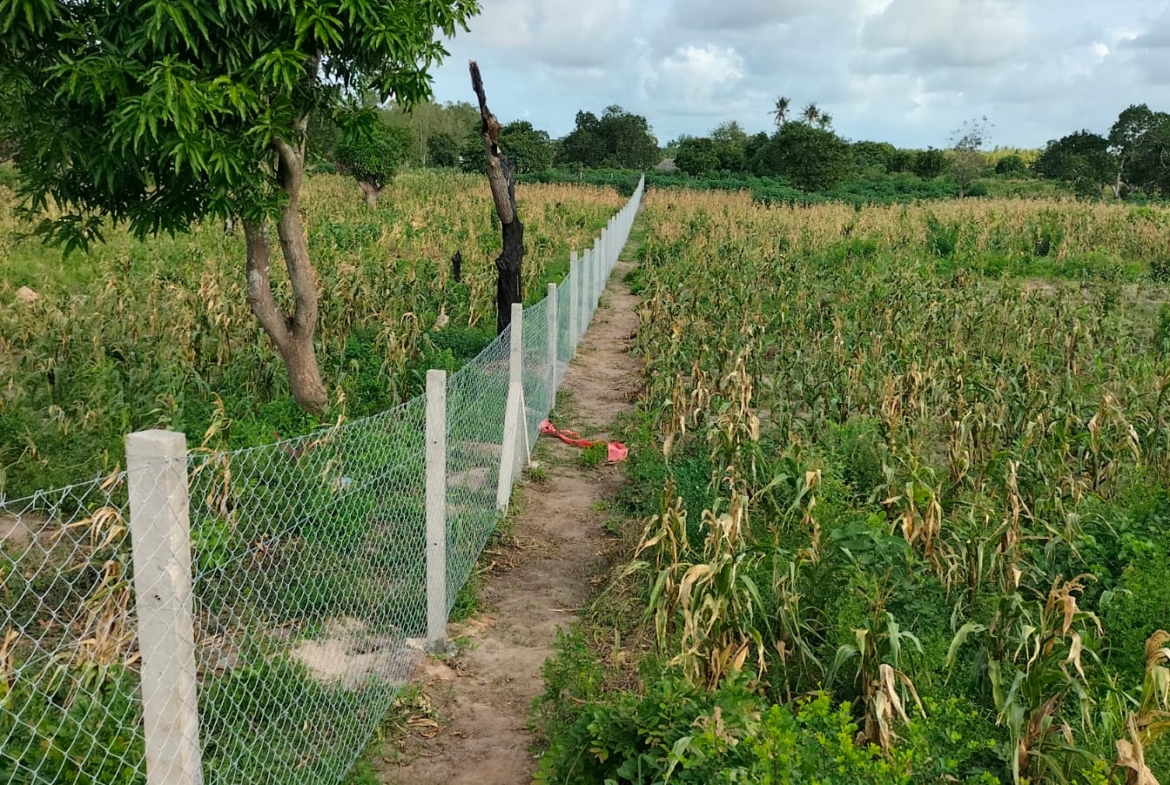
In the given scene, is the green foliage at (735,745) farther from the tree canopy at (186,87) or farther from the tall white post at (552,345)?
the tall white post at (552,345)

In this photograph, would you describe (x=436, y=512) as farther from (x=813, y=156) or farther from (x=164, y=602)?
(x=813, y=156)

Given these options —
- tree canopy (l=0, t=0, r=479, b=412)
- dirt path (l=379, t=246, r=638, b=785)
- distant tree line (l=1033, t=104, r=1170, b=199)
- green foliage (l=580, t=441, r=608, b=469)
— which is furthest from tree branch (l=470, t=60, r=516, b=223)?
distant tree line (l=1033, t=104, r=1170, b=199)

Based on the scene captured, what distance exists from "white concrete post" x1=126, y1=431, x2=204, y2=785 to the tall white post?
6685mm

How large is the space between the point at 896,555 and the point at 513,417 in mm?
3279

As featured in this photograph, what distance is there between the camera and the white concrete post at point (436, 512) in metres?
4.50

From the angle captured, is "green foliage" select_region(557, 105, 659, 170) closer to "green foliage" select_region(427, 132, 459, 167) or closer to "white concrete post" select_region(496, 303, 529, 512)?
"green foliage" select_region(427, 132, 459, 167)

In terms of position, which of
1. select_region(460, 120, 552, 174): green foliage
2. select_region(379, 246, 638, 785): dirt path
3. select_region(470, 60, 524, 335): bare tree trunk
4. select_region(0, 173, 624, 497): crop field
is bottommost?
select_region(379, 246, 638, 785): dirt path

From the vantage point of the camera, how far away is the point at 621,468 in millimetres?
7840

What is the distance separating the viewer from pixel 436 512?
4.63 meters

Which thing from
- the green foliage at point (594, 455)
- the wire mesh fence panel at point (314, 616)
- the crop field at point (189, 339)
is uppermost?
the crop field at point (189, 339)

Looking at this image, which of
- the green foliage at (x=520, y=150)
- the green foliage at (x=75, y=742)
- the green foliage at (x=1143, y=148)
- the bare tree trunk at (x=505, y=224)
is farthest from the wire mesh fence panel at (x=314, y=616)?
the green foliage at (x=1143, y=148)

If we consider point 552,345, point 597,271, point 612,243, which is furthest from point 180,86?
point 612,243

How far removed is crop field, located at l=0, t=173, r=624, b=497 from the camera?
6.16m

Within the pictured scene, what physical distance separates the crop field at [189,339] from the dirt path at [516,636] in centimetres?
169
